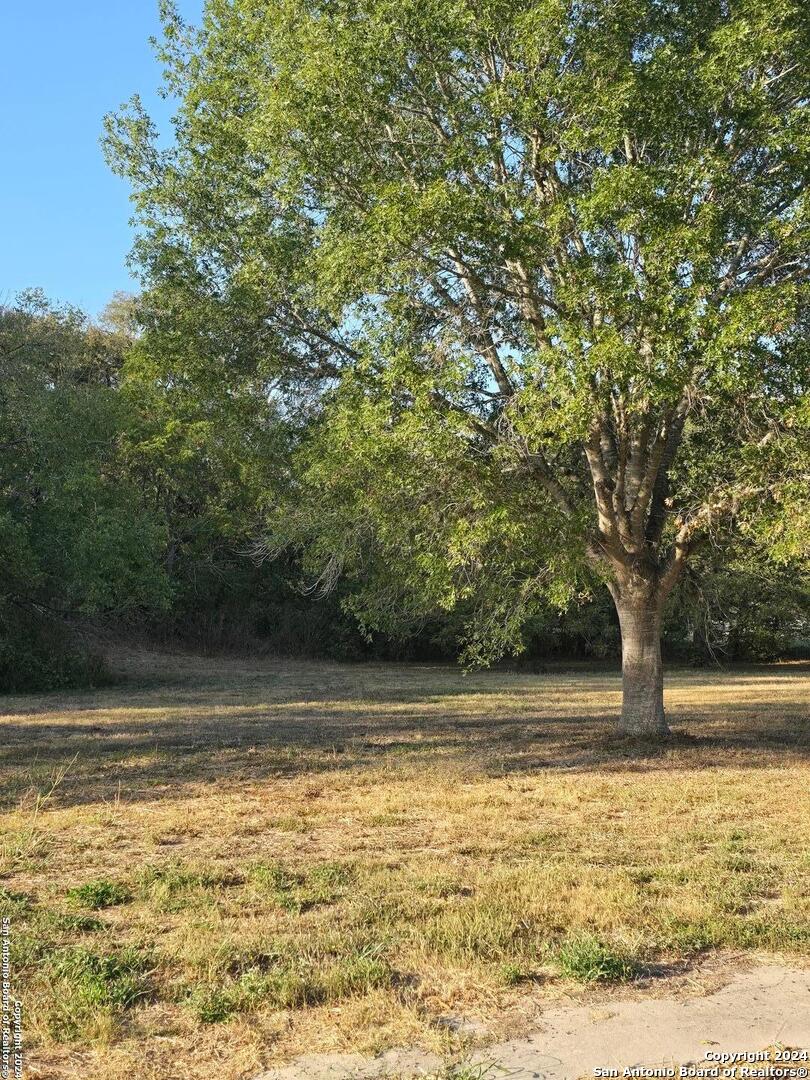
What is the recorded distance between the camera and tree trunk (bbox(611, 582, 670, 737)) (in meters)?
12.8

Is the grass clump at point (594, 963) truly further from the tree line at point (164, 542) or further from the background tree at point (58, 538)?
the background tree at point (58, 538)

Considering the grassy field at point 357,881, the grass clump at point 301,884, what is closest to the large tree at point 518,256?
the grassy field at point 357,881

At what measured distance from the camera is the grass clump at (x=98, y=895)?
5348 millimetres

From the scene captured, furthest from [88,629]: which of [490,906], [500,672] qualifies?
[490,906]

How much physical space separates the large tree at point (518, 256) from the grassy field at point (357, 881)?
269 centimetres

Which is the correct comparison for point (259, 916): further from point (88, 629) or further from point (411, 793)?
point (88, 629)

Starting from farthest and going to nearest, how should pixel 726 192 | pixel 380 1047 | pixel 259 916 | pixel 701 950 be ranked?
1. pixel 726 192
2. pixel 259 916
3. pixel 701 950
4. pixel 380 1047

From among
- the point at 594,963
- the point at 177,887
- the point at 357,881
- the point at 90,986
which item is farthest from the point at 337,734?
the point at 90,986

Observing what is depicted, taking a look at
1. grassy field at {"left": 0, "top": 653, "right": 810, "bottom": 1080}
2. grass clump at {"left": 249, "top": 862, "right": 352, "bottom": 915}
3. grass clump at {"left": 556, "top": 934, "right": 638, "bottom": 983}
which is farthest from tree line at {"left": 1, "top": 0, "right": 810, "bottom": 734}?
grass clump at {"left": 556, "top": 934, "right": 638, "bottom": 983}

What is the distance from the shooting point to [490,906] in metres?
5.27

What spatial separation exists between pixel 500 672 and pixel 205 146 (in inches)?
1009

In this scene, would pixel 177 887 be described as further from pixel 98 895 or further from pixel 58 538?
pixel 58 538

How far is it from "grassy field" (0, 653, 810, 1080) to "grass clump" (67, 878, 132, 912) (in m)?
0.02

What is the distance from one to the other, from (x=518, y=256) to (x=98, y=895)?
7.45 meters
